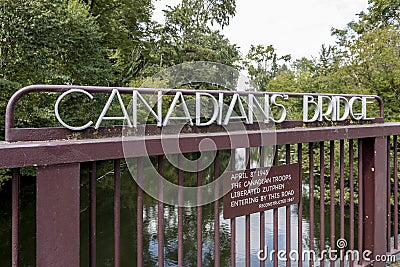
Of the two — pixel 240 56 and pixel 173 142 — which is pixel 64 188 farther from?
pixel 240 56

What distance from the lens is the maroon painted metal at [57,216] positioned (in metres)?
1.36

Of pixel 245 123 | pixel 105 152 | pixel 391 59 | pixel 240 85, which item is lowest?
pixel 105 152

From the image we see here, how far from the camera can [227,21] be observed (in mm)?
16750

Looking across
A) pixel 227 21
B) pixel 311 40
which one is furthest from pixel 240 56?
pixel 311 40

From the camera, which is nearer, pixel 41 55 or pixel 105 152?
pixel 105 152

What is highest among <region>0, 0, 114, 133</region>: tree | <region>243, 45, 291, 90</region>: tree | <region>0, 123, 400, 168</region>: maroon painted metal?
<region>243, 45, 291, 90</region>: tree

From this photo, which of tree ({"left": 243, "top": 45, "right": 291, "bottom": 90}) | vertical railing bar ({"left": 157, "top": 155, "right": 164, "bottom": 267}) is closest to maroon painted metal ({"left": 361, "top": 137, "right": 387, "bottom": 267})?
vertical railing bar ({"left": 157, "top": 155, "right": 164, "bottom": 267})

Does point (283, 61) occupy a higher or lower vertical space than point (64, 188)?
higher

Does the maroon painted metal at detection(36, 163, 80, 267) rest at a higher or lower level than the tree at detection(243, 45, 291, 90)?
lower

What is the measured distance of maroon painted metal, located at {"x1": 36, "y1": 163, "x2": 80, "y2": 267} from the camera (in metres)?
1.36

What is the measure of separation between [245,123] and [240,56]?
16.8 meters

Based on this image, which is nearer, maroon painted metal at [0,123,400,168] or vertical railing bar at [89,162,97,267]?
maroon painted metal at [0,123,400,168]

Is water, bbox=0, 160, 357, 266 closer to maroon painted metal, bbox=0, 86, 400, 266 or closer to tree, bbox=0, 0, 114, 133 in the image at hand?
tree, bbox=0, 0, 114, 133

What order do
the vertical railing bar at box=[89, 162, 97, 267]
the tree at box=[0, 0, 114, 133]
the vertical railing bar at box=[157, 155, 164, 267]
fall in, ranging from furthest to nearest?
the tree at box=[0, 0, 114, 133], the vertical railing bar at box=[157, 155, 164, 267], the vertical railing bar at box=[89, 162, 97, 267]
